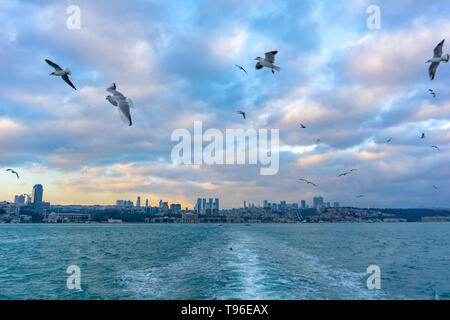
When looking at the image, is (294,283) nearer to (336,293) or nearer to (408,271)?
(336,293)

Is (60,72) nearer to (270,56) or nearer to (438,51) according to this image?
(270,56)

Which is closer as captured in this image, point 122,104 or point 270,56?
point 122,104

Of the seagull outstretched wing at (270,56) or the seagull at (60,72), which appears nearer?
the seagull at (60,72)

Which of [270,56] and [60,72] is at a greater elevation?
[270,56]

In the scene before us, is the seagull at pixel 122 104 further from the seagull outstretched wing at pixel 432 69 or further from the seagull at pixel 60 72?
the seagull outstretched wing at pixel 432 69

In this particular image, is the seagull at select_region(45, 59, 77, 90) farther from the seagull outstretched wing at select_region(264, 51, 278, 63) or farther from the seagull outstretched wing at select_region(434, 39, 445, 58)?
the seagull outstretched wing at select_region(434, 39, 445, 58)

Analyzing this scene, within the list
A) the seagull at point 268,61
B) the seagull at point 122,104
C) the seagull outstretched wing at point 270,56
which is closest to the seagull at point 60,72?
the seagull at point 122,104

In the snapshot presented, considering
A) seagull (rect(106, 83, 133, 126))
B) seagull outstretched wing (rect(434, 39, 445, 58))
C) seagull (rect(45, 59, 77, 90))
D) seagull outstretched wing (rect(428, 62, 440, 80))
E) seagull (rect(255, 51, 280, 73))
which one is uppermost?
seagull outstretched wing (rect(434, 39, 445, 58))

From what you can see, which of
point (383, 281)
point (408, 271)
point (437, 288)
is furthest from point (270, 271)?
point (408, 271)

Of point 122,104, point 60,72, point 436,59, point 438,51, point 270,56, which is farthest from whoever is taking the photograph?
point 438,51

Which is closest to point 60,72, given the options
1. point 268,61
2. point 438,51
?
point 268,61

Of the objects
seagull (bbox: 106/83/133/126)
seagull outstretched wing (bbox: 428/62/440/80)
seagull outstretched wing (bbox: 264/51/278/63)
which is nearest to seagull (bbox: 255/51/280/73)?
seagull outstretched wing (bbox: 264/51/278/63)
